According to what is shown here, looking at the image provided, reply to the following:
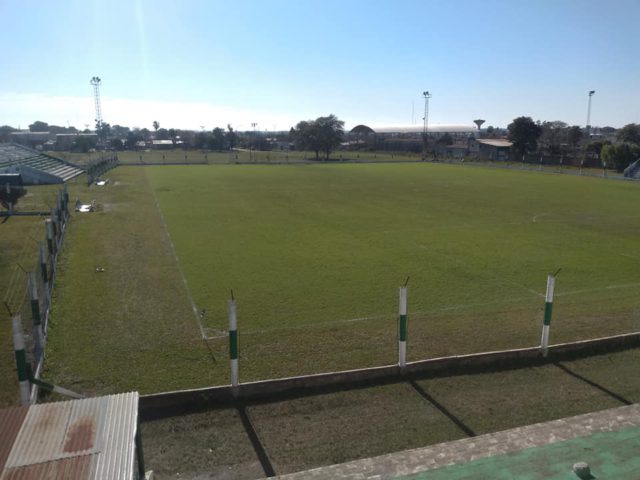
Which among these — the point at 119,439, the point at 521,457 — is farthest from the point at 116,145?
the point at 521,457

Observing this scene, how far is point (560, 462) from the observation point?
16.7 feet

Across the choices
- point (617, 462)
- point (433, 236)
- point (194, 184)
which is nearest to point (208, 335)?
point (617, 462)

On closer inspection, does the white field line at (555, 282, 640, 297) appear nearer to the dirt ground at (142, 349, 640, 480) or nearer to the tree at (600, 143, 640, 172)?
the dirt ground at (142, 349, 640, 480)

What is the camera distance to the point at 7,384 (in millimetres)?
6984

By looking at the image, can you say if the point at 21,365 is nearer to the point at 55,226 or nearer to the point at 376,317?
the point at 376,317

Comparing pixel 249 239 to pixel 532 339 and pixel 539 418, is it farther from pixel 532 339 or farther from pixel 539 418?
pixel 539 418

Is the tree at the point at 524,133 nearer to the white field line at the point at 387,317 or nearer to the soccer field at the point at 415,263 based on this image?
the soccer field at the point at 415,263

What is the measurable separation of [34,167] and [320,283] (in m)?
34.2

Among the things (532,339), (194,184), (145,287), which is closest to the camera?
(532,339)

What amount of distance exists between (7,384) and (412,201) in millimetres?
22227

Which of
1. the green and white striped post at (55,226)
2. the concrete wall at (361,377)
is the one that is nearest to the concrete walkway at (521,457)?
the concrete wall at (361,377)

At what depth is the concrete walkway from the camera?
4.94 meters

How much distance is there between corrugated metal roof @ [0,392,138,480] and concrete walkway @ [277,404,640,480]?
1.79 meters

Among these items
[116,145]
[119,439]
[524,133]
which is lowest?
[119,439]
